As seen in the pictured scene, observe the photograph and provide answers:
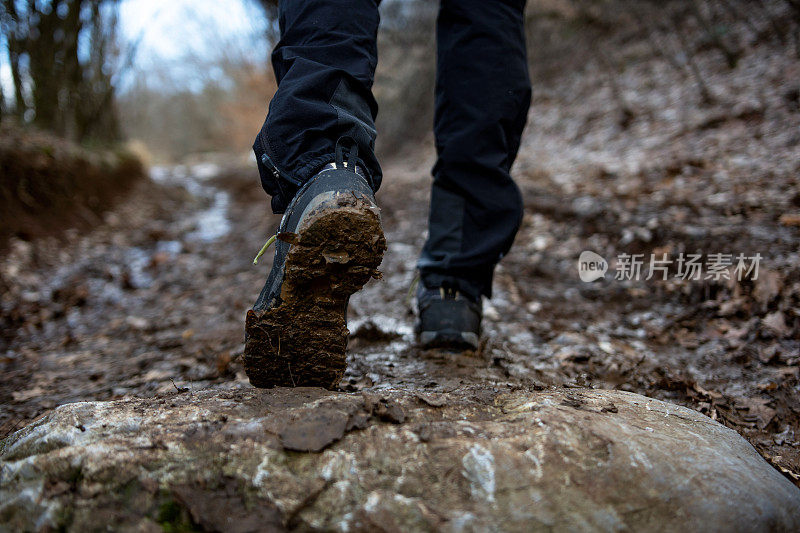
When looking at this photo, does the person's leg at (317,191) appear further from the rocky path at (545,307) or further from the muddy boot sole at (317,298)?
the rocky path at (545,307)

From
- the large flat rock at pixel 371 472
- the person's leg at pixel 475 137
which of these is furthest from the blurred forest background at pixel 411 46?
the large flat rock at pixel 371 472

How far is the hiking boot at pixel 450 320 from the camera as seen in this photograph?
4.99ft

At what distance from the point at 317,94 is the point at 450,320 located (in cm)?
78

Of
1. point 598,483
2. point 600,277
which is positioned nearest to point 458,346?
point 598,483

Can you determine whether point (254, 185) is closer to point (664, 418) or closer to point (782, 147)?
point (782, 147)

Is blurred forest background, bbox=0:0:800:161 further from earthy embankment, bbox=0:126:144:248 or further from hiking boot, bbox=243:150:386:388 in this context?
hiking boot, bbox=243:150:386:388

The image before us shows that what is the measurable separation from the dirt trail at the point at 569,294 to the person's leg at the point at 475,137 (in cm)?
32

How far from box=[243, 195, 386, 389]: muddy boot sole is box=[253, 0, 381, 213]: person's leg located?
0.53ft

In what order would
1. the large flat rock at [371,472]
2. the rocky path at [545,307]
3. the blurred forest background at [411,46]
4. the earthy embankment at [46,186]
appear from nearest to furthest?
the large flat rock at [371,472] < the rocky path at [545,307] < the earthy embankment at [46,186] < the blurred forest background at [411,46]

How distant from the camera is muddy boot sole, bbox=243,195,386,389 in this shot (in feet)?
3.23

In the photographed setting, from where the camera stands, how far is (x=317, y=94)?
109 cm

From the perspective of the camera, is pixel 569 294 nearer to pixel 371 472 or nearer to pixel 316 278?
pixel 316 278

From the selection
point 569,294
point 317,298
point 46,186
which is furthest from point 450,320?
point 46,186

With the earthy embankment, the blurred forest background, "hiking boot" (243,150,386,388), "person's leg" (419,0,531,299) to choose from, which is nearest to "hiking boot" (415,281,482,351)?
"person's leg" (419,0,531,299)
